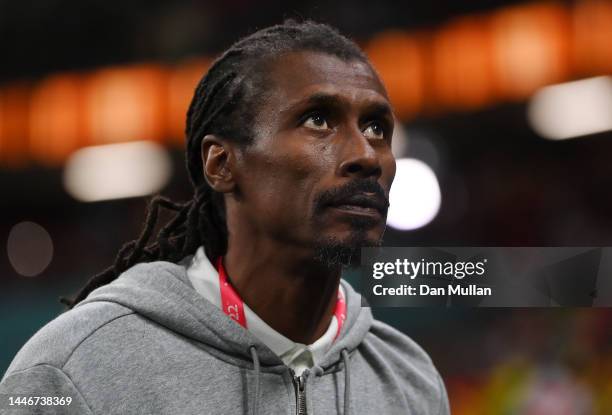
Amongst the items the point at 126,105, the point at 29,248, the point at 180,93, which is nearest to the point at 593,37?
the point at 180,93

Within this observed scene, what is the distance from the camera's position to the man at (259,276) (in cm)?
124

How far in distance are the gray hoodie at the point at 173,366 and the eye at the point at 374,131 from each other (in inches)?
11.8

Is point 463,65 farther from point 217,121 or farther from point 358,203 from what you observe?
point 358,203

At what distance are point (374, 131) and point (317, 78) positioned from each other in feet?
0.38

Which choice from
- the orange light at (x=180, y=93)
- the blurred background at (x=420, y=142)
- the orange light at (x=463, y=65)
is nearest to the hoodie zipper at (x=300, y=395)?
the blurred background at (x=420, y=142)

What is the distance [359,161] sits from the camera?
1.28 metres

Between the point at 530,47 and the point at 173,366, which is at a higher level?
the point at 530,47

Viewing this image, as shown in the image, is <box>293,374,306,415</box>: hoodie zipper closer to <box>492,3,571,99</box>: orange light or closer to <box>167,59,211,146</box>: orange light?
<box>492,3,571,99</box>: orange light

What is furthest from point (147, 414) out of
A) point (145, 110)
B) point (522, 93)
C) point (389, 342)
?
point (145, 110)

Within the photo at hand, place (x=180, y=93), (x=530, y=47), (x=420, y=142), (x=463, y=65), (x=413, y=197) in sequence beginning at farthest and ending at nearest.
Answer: (x=180, y=93) → (x=463, y=65) → (x=530, y=47) → (x=420, y=142) → (x=413, y=197)

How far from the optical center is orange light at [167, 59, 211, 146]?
607 centimetres

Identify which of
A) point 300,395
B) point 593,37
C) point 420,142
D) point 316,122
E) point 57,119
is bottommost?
point 300,395

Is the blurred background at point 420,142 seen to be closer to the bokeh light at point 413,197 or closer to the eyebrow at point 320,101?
the bokeh light at point 413,197

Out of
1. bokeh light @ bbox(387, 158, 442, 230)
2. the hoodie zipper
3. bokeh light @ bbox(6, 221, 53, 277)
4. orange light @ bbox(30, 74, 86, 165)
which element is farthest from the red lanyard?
orange light @ bbox(30, 74, 86, 165)
